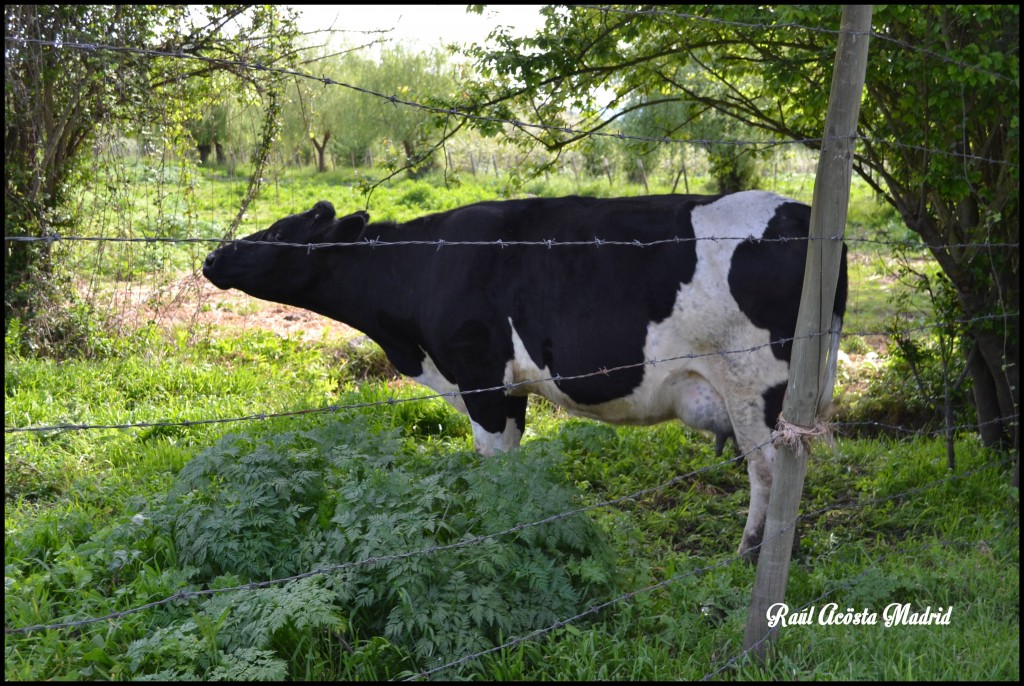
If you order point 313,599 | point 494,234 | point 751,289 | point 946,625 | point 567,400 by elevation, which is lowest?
point 946,625

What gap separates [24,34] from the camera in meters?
7.73

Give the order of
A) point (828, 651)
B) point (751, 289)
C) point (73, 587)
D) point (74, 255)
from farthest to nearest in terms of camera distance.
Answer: point (74, 255) → point (751, 289) → point (73, 587) → point (828, 651)

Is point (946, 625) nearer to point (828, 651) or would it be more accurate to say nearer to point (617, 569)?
point (828, 651)

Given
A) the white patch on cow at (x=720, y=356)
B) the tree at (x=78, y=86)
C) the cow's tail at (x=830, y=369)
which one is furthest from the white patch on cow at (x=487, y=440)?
the tree at (x=78, y=86)

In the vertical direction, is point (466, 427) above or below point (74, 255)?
below

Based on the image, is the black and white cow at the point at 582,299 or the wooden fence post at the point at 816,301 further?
the black and white cow at the point at 582,299

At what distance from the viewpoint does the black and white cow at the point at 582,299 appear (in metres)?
4.55

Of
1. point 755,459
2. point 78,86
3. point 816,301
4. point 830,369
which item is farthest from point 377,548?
point 78,86

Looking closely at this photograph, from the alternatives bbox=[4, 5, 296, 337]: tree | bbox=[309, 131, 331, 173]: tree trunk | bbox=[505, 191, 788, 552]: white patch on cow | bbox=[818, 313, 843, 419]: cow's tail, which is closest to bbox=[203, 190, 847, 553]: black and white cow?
bbox=[505, 191, 788, 552]: white patch on cow

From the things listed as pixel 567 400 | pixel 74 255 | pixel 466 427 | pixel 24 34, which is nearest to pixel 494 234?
pixel 567 400

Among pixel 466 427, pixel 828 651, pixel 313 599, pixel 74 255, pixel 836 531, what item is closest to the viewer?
pixel 313 599

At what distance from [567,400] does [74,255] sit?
20.6 ft

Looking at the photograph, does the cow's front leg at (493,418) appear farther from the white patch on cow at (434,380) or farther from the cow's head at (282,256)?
the cow's head at (282,256)

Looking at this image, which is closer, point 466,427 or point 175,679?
point 175,679
